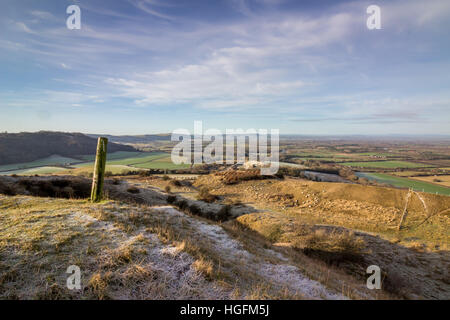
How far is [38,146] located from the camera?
83750 mm

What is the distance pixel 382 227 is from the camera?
16406 mm

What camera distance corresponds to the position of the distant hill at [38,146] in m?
70.1

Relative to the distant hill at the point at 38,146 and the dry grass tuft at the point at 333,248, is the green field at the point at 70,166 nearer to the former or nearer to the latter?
the distant hill at the point at 38,146

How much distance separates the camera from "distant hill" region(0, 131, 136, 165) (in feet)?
230
